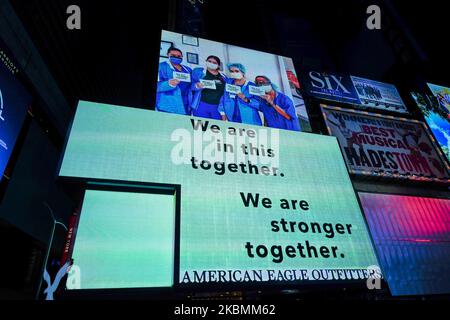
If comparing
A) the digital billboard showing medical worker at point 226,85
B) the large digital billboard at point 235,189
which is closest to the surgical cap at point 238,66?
the digital billboard showing medical worker at point 226,85

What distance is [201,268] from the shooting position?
13.6ft

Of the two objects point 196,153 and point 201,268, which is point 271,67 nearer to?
point 196,153

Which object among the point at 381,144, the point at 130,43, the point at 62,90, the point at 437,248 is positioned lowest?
the point at 437,248

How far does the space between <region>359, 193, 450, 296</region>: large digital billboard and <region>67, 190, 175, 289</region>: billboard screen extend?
531 cm

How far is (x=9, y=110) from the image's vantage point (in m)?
5.58

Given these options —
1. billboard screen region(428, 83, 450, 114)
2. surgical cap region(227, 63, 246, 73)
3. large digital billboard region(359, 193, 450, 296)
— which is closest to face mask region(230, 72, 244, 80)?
surgical cap region(227, 63, 246, 73)

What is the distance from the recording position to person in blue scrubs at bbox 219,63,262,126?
24.0 ft

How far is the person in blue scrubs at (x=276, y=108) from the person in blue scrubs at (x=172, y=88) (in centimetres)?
207

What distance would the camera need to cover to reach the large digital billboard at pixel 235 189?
440 cm

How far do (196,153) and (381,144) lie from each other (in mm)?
6341

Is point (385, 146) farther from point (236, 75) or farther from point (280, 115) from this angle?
point (236, 75)

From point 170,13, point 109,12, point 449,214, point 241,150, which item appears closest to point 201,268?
point 241,150

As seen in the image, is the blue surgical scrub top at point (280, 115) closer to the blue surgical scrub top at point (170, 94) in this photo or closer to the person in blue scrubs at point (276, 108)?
the person in blue scrubs at point (276, 108)

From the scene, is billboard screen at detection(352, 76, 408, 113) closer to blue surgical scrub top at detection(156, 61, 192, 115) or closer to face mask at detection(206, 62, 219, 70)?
face mask at detection(206, 62, 219, 70)
